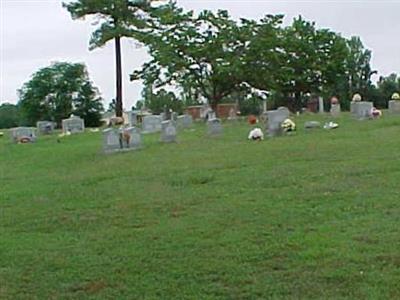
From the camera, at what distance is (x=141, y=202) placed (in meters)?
9.43

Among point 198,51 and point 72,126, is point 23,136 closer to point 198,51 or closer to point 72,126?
point 72,126

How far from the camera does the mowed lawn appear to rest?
17.5ft

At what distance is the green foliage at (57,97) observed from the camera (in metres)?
45.1

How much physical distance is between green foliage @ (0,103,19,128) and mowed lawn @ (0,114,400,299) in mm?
37741

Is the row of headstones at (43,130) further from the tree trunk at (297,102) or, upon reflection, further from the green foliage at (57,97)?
the tree trunk at (297,102)

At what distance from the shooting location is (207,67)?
38.5 meters

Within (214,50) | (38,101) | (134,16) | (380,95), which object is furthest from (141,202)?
(380,95)

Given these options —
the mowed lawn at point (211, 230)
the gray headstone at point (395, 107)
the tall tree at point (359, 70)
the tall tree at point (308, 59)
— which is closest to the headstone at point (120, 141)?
the mowed lawn at point (211, 230)

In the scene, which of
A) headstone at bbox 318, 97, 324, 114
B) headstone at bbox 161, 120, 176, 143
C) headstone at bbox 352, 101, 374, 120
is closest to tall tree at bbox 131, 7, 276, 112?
headstone at bbox 318, 97, 324, 114

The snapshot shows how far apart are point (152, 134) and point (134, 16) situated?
56.9 ft

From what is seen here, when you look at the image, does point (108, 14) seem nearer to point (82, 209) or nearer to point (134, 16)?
point (134, 16)

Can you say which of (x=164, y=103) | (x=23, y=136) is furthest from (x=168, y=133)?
(x=164, y=103)

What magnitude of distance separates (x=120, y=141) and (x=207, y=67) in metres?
19.8

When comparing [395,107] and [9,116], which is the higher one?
[9,116]
